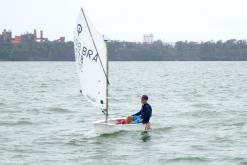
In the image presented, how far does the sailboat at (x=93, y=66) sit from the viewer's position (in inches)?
908

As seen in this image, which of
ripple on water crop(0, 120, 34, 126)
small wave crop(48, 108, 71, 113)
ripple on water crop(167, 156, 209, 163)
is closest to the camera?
ripple on water crop(167, 156, 209, 163)

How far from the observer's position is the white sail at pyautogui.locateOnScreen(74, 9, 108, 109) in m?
23.0

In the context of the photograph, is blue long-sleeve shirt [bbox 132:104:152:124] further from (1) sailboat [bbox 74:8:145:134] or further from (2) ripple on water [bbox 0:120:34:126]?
(2) ripple on water [bbox 0:120:34:126]

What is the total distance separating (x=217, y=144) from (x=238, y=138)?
1.88 meters

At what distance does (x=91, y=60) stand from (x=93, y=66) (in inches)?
8.6

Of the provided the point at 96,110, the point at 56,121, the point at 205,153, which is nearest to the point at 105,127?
the point at 205,153

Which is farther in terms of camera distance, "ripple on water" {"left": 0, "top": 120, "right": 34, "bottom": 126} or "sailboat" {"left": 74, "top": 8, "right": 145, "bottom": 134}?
"ripple on water" {"left": 0, "top": 120, "right": 34, "bottom": 126}

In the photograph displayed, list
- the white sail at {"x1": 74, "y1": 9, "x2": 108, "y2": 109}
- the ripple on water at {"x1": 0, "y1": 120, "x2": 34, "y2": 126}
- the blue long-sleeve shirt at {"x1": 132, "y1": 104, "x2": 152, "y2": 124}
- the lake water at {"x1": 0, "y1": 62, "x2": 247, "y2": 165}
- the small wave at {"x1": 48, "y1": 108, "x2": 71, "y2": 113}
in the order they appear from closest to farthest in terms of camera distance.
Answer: the lake water at {"x1": 0, "y1": 62, "x2": 247, "y2": 165}, the white sail at {"x1": 74, "y1": 9, "x2": 108, "y2": 109}, the blue long-sleeve shirt at {"x1": 132, "y1": 104, "x2": 152, "y2": 124}, the ripple on water at {"x1": 0, "y1": 120, "x2": 34, "y2": 126}, the small wave at {"x1": 48, "y1": 108, "x2": 71, "y2": 113}

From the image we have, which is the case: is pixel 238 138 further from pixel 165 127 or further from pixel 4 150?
pixel 4 150

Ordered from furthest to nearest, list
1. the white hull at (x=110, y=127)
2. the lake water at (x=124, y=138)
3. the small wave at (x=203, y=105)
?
the small wave at (x=203, y=105) → the white hull at (x=110, y=127) → the lake water at (x=124, y=138)

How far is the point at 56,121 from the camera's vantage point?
2981cm

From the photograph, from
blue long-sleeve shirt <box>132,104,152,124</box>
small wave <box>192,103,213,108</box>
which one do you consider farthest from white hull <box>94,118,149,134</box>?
small wave <box>192,103,213,108</box>

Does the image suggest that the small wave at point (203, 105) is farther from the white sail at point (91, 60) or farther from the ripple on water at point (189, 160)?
the ripple on water at point (189, 160)

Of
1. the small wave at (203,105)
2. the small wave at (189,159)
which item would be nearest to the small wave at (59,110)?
the small wave at (203,105)
